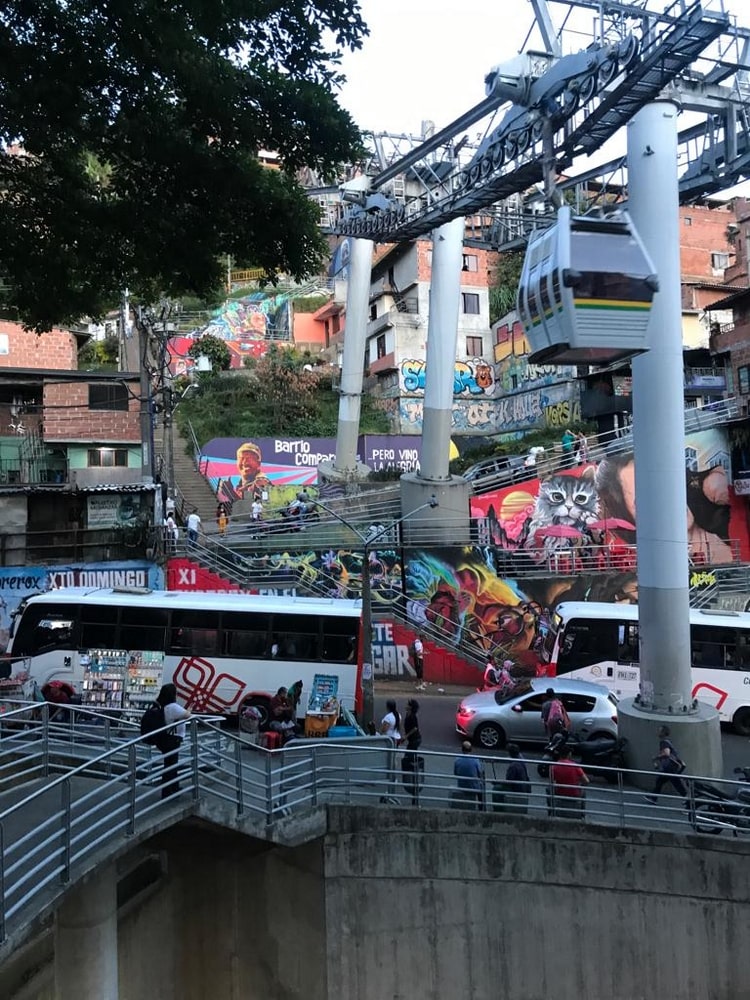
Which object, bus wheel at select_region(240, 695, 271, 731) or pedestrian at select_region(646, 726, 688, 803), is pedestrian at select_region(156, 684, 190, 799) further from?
pedestrian at select_region(646, 726, 688, 803)

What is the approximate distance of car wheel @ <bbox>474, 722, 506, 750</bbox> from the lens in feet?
54.0

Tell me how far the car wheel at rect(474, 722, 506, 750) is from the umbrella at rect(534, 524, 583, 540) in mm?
12444

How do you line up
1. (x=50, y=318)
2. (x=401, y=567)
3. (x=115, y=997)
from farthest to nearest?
1. (x=401, y=567)
2. (x=50, y=318)
3. (x=115, y=997)

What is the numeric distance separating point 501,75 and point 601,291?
24.2 ft

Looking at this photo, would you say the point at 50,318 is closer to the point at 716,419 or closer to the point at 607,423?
the point at 716,419

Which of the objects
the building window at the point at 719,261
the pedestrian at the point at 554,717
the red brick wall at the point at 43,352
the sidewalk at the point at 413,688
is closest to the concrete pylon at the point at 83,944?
the pedestrian at the point at 554,717

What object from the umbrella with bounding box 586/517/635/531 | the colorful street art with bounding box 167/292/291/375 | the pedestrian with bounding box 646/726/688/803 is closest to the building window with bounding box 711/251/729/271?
the colorful street art with bounding box 167/292/291/375

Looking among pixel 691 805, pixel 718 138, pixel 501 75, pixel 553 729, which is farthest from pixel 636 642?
pixel 501 75

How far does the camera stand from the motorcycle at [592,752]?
13.6m

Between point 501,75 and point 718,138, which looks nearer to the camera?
point 501,75

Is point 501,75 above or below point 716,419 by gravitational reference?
above

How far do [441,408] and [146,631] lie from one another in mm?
13149

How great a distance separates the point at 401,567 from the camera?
25484 mm

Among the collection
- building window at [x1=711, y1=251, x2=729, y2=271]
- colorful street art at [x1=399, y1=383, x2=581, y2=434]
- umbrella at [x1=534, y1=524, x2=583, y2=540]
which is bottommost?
umbrella at [x1=534, y1=524, x2=583, y2=540]
